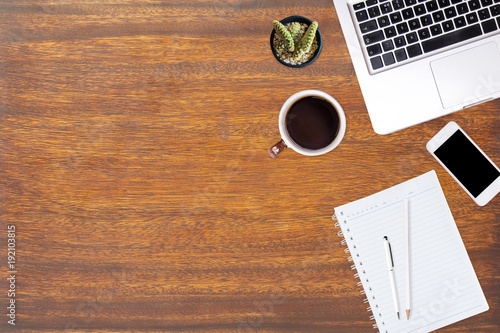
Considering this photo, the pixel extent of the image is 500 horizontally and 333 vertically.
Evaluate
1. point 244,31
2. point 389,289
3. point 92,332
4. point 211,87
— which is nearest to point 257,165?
point 211,87

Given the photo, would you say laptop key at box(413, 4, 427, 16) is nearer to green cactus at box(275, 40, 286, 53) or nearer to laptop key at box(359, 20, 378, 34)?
laptop key at box(359, 20, 378, 34)

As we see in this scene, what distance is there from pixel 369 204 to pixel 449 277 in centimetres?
26

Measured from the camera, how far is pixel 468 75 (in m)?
0.90

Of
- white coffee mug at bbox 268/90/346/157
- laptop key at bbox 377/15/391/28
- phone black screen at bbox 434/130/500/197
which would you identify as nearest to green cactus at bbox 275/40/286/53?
white coffee mug at bbox 268/90/346/157

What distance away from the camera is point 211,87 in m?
0.94

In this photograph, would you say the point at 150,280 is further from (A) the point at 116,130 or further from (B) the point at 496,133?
(B) the point at 496,133

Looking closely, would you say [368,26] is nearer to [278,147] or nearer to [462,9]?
[462,9]

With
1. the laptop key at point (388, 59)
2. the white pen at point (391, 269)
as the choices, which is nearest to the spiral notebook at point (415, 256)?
the white pen at point (391, 269)

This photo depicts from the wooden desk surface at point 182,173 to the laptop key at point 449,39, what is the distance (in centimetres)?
17

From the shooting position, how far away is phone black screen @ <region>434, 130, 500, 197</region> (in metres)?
0.92

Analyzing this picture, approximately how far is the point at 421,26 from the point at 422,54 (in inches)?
2.5

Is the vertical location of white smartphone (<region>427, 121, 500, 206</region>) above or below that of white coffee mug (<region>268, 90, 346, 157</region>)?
below

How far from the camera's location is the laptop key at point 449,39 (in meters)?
0.88

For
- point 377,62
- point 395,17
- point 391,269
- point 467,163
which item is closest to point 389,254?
point 391,269
